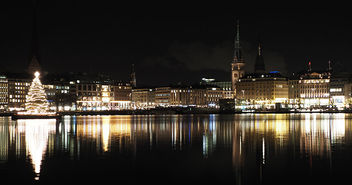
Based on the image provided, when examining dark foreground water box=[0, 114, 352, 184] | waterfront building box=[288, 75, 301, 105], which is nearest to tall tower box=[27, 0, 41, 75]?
waterfront building box=[288, 75, 301, 105]

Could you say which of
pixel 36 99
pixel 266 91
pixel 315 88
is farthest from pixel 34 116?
pixel 315 88

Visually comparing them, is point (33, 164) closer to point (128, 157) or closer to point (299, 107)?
point (128, 157)

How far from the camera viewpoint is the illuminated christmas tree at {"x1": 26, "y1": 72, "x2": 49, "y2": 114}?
8166cm

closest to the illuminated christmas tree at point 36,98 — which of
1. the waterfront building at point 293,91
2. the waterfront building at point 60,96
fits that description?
the waterfront building at point 60,96

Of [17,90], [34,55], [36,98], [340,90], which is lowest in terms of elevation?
→ [36,98]

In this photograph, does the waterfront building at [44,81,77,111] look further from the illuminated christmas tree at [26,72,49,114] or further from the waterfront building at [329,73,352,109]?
the waterfront building at [329,73,352,109]

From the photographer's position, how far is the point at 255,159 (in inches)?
1022

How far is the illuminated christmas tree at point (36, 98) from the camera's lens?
268 ft

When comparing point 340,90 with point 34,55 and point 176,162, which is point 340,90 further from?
point 176,162

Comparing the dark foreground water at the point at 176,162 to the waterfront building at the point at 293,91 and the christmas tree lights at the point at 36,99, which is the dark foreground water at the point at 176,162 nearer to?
the christmas tree lights at the point at 36,99

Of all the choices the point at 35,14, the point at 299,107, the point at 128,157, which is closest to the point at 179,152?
the point at 128,157

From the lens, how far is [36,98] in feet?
274

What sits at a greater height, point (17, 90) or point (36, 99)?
point (17, 90)

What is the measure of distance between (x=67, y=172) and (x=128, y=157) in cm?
566
